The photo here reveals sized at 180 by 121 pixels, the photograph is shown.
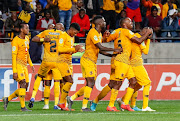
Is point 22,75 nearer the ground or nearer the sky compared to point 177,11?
nearer the ground

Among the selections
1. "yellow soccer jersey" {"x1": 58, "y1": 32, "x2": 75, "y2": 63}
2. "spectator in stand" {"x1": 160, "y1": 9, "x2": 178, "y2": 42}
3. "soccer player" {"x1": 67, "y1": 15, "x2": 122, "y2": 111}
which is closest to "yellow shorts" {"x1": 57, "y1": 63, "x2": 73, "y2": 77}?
"yellow soccer jersey" {"x1": 58, "y1": 32, "x2": 75, "y2": 63}

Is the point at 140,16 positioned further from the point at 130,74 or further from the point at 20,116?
the point at 20,116

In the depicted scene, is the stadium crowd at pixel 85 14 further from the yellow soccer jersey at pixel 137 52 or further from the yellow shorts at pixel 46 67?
the yellow soccer jersey at pixel 137 52

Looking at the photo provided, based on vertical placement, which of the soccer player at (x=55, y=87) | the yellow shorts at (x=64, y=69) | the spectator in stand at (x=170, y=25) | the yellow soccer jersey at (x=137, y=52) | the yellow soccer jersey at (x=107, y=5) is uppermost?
the yellow soccer jersey at (x=107, y=5)

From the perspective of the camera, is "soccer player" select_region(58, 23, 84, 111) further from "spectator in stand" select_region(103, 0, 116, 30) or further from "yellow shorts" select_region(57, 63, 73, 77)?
"spectator in stand" select_region(103, 0, 116, 30)

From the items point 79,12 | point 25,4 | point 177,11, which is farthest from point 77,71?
point 177,11

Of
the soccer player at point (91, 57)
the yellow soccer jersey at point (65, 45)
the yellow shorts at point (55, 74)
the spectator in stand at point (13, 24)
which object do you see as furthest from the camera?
the spectator in stand at point (13, 24)

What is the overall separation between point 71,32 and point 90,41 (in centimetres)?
73

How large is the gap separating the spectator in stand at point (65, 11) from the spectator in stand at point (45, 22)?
17.2 inches

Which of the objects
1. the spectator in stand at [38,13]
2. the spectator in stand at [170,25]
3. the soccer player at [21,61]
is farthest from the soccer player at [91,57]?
the spectator in stand at [170,25]

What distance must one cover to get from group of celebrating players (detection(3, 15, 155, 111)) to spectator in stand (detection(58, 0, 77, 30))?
19.9ft

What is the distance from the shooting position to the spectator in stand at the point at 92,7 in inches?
814

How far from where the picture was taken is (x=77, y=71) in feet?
56.1

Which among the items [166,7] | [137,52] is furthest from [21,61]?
[166,7]
